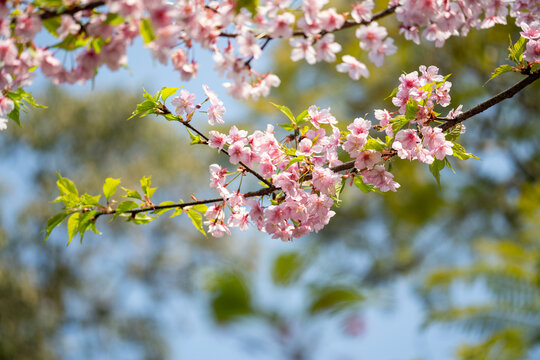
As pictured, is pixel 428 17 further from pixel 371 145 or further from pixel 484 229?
pixel 484 229

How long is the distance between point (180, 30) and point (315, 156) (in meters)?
0.55

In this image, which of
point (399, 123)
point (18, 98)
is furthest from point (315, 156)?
point (18, 98)

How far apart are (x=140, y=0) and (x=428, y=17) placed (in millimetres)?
750

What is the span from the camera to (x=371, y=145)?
4.38 ft

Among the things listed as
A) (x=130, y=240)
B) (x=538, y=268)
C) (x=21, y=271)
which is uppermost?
(x=130, y=240)

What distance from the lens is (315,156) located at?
4.75 ft

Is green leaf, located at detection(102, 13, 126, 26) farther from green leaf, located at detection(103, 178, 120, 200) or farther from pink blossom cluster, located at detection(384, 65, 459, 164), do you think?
pink blossom cluster, located at detection(384, 65, 459, 164)

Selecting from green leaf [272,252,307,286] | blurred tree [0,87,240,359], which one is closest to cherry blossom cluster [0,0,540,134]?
green leaf [272,252,307,286]

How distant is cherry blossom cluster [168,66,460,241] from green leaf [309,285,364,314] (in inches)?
159

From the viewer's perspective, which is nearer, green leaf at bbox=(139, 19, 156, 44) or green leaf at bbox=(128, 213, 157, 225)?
green leaf at bbox=(139, 19, 156, 44)

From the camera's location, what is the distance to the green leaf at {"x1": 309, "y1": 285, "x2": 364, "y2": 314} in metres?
5.32

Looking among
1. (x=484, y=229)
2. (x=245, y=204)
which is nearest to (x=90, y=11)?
(x=245, y=204)

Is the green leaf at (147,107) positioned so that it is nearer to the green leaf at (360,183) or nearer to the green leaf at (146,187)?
the green leaf at (146,187)

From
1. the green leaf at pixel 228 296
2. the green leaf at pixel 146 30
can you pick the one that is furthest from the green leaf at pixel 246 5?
the green leaf at pixel 228 296
